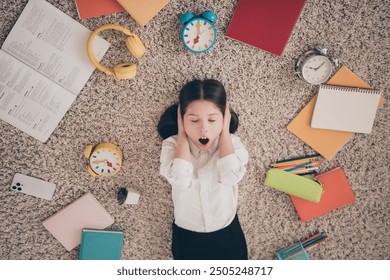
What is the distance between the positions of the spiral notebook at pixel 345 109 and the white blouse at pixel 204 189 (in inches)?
13.0

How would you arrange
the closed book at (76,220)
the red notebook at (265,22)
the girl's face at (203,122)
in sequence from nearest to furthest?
the girl's face at (203,122) < the red notebook at (265,22) < the closed book at (76,220)

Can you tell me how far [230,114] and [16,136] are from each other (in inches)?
31.2

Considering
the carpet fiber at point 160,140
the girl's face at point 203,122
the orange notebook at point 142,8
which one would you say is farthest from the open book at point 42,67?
the girl's face at point 203,122

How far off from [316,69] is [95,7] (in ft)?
2.64

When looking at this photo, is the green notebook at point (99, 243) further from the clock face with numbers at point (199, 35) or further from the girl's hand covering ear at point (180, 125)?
the clock face with numbers at point (199, 35)

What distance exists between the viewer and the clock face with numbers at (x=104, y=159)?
1.22 meters

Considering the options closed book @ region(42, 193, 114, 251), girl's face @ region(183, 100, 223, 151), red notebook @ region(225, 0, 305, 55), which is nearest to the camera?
girl's face @ region(183, 100, 223, 151)

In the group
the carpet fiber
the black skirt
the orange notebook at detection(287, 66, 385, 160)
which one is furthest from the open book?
the orange notebook at detection(287, 66, 385, 160)

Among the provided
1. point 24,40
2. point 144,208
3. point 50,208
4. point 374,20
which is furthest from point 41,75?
point 374,20

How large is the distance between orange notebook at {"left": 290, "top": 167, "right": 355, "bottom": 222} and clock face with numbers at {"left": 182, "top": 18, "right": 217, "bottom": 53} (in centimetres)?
66

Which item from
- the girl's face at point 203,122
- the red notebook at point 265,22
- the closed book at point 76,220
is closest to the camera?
the girl's face at point 203,122

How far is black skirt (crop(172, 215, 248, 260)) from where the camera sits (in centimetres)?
122

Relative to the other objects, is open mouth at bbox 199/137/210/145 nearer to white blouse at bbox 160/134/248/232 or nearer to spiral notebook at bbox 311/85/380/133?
white blouse at bbox 160/134/248/232
